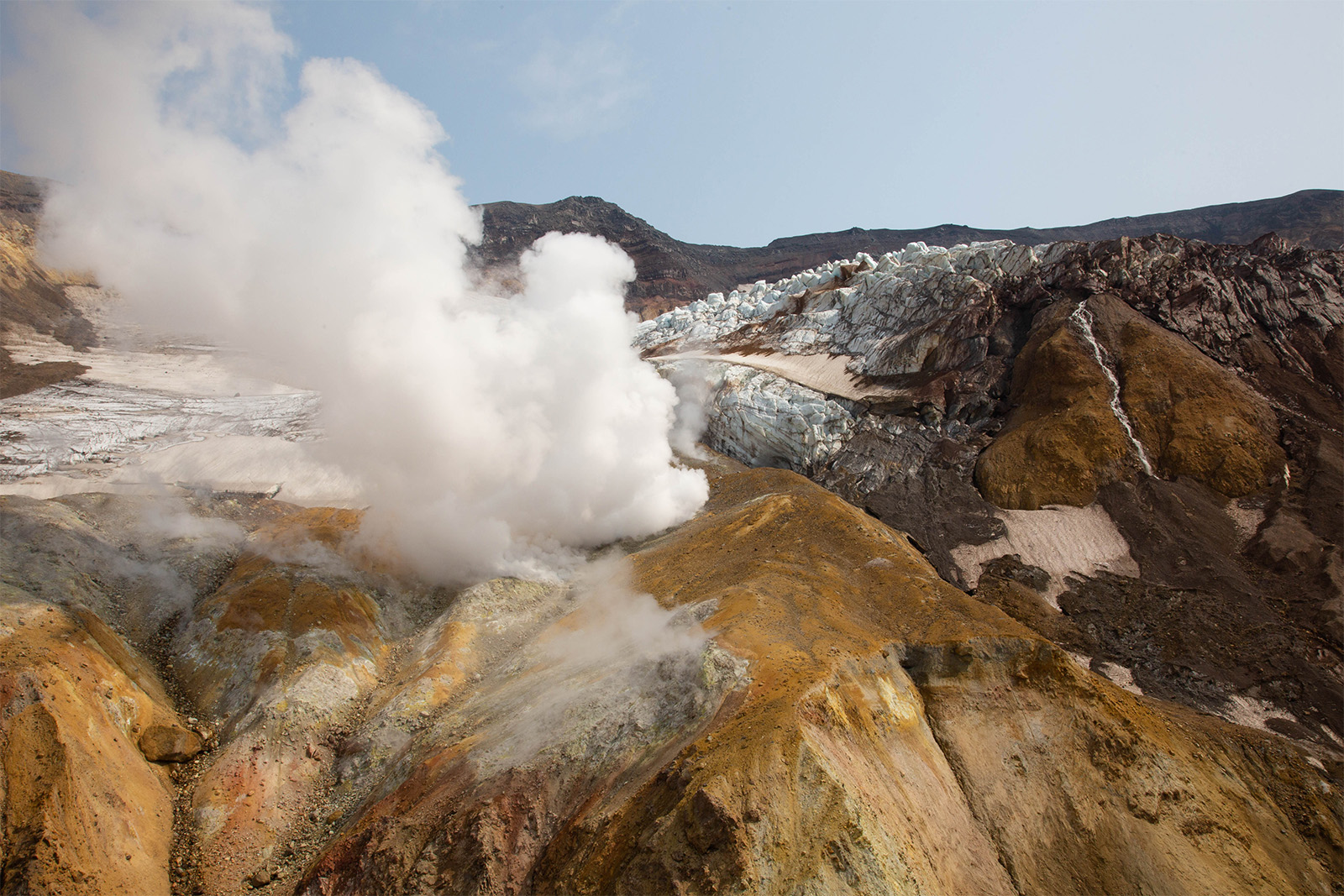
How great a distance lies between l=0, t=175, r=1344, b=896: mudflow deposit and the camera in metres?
15.9

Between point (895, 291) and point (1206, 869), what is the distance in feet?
210

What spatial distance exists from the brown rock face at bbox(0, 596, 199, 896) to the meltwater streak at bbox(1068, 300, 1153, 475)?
56.7m

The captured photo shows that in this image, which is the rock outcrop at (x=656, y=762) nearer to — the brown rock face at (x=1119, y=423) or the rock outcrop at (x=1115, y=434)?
the rock outcrop at (x=1115, y=434)

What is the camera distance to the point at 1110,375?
5100cm

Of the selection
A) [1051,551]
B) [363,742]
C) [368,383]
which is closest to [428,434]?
[368,383]

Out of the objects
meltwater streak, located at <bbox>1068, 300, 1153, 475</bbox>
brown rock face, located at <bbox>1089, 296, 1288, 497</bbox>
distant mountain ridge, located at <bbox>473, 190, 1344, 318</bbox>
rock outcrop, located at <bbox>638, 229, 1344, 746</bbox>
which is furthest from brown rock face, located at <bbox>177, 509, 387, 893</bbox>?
distant mountain ridge, located at <bbox>473, 190, 1344, 318</bbox>

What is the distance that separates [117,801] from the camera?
17.3 meters

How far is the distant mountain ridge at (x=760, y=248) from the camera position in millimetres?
118625

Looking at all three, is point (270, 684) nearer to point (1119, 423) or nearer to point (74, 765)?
point (74, 765)

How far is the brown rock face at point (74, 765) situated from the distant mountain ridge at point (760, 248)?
111 meters

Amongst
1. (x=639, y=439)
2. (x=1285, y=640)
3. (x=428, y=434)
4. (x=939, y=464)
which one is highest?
(x=428, y=434)

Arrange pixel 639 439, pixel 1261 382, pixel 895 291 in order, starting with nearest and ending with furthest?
1. pixel 639 439
2. pixel 1261 382
3. pixel 895 291

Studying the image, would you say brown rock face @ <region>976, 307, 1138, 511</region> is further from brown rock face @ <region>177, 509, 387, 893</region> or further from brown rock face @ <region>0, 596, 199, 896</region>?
brown rock face @ <region>0, 596, 199, 896</region>

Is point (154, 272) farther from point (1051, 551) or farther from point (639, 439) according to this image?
point (1051, 551)
